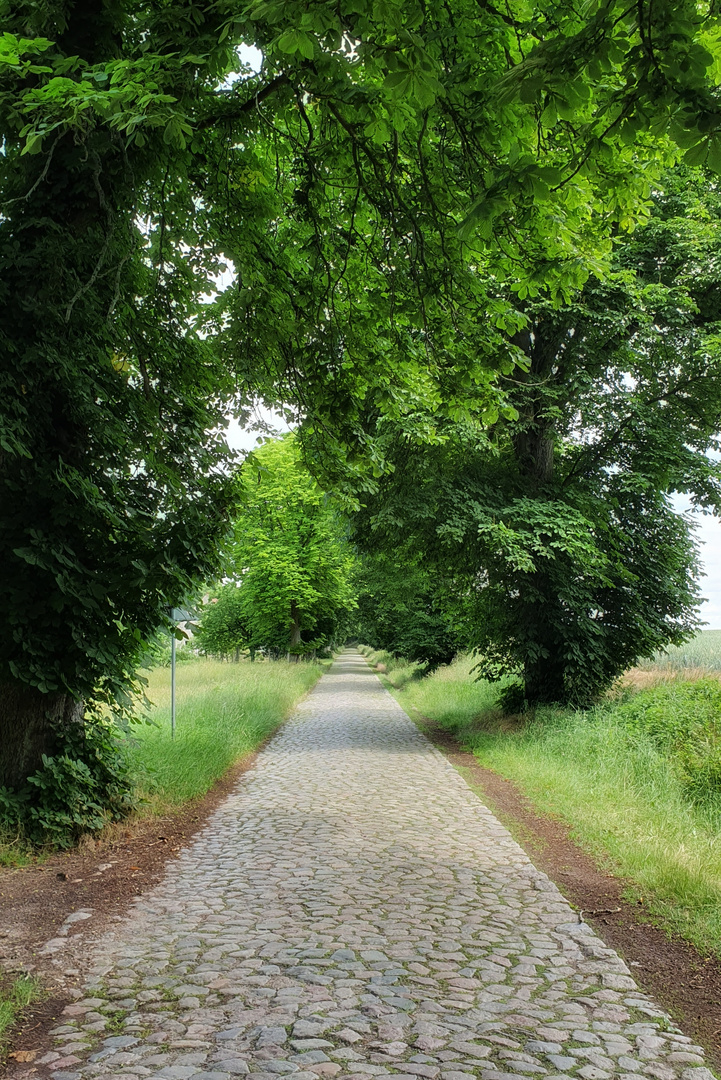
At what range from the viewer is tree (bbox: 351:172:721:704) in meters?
13.5

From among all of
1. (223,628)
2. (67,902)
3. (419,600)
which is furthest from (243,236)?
A: (223,628)

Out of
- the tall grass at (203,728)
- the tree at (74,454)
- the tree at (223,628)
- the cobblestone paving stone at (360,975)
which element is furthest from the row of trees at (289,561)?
the cobblestone paving stone at (360,975)

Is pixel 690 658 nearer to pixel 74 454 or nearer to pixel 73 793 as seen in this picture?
pixel 73 793

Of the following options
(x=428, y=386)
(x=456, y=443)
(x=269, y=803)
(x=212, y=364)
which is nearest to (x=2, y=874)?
(x=269, y=803)

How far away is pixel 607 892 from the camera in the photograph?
632 centimetres

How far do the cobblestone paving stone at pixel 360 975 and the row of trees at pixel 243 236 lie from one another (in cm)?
247

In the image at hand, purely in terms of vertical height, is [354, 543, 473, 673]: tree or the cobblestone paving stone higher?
[354, 543, 473, 673]: tree

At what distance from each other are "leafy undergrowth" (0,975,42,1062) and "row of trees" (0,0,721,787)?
280 centimetres

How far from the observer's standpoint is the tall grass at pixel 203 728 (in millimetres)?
9188

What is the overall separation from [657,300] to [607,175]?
6.93m

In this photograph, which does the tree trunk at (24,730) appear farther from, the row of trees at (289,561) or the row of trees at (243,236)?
the row of trees at (289,561)

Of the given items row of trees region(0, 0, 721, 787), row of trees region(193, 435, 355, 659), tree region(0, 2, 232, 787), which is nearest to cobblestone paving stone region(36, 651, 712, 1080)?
tree region(0, 2, 232, 787)

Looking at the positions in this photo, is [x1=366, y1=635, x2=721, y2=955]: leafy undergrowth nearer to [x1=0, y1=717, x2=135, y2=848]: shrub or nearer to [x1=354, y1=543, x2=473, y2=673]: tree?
[x1=354, y1=543, x2=473, y2=673]: tree

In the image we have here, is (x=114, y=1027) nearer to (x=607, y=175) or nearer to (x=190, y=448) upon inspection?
(x=190, y=448)
